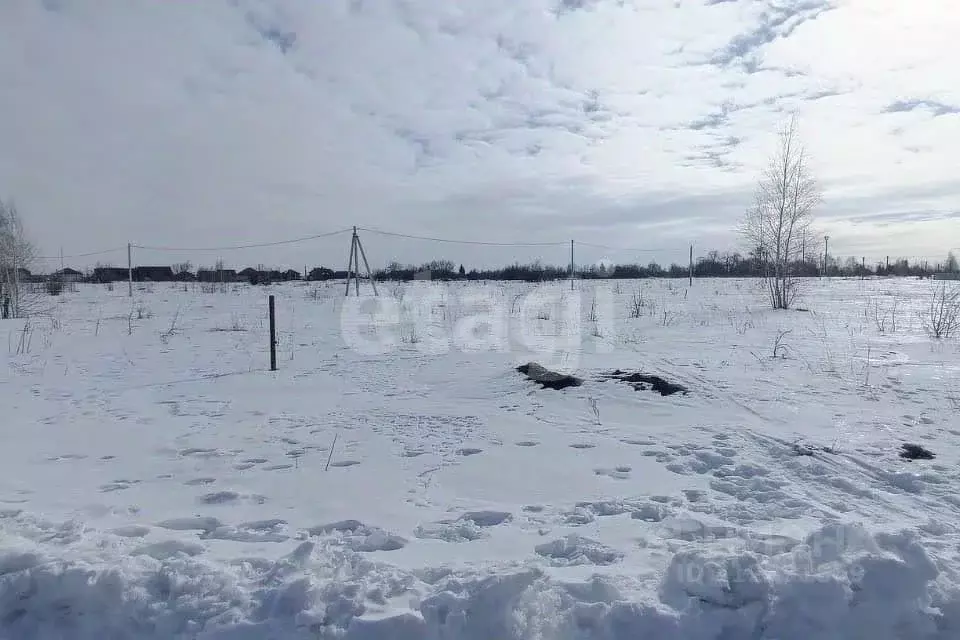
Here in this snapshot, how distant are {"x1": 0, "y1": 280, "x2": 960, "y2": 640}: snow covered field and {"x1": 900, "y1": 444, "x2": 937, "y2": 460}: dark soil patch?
0.28ft

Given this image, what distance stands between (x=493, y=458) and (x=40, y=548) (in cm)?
278

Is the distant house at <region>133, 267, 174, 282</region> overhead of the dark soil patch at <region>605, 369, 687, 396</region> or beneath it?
overhead

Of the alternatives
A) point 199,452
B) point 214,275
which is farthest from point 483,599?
Answer: point 214,275

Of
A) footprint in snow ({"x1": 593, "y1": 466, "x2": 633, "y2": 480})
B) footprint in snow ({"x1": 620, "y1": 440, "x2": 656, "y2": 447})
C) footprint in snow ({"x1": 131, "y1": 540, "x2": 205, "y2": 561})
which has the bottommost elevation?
footprint in snow ({"x1": 131, "y1": 540, "x2": 205, "y2": 561})

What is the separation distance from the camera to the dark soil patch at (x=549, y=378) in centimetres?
643

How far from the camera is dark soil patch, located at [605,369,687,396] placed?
6.02 metres

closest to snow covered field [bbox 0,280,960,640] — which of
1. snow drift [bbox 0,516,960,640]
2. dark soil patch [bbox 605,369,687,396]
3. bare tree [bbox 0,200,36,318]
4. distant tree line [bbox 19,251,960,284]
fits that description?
snow drift [bbox 0,516,960,640]

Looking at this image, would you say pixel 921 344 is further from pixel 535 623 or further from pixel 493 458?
pixel 535 623

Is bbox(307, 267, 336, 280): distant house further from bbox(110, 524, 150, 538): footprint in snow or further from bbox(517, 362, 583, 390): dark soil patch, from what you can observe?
bbox(110, 524, 150, 538): footprint in snow

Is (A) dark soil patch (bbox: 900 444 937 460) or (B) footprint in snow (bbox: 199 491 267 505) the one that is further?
(A) dark soil patch (bbox: 900 444 937 460)

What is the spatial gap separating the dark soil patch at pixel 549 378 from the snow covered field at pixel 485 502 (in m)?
0.24

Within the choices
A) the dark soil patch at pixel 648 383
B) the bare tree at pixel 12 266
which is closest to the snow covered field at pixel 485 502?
the dark soil patch at pixel 648 383

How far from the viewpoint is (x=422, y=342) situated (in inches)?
418

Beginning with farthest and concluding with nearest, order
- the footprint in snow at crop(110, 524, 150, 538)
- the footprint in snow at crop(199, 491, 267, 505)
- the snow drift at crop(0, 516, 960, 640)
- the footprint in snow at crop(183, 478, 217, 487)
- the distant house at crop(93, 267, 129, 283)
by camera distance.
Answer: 1. the distant house at crop(93, 267, 129, 283)
2. the footprint in snow at crop(183, 478, 217, 487)
3. the footprint in snow at crop(199, 491, 267, 505)
4. the footprint in snow at crop(110, 524, 150, 538)
5. the snow drift at crop(0, 516, 960, 640)
